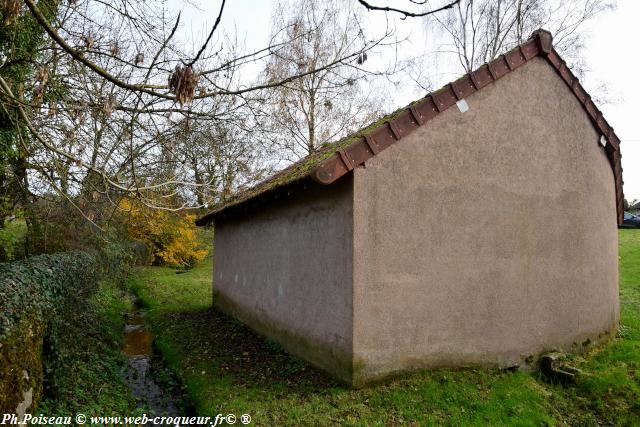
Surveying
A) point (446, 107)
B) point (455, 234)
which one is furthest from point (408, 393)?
point (446, 107)

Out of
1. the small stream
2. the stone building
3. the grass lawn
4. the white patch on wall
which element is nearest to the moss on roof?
the stone building

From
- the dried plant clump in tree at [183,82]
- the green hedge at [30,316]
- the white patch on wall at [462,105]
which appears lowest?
the green hedge at [30,316]

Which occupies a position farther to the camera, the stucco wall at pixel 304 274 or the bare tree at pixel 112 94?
the stucco wall at pixel 304 274

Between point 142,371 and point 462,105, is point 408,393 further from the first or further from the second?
point 142,371

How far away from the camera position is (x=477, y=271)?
6.80 meters

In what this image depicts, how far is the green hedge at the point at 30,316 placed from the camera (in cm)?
423

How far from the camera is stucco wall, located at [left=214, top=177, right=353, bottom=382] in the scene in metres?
6.17

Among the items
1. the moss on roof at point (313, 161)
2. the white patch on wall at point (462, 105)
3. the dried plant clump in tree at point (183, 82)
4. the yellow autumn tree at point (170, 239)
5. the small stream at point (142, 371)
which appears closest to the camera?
the dried plant clump in tree at point (183, 82)

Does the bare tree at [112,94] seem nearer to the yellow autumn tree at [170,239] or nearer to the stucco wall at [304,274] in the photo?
the stucco wall at [304,274]

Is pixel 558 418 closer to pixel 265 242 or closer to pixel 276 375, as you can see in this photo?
pixel 276 375

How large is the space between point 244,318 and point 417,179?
18.6 feet

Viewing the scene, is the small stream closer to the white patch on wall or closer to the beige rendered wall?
the beige rendered wall

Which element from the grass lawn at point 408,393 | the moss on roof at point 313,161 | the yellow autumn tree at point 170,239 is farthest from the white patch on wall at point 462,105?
the yellow autumn tree at point 170,239

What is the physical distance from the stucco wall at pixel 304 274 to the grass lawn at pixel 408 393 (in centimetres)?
43
